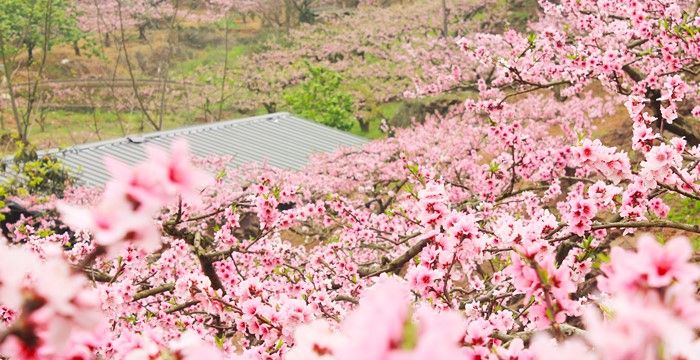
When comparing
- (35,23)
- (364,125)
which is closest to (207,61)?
(35,23)

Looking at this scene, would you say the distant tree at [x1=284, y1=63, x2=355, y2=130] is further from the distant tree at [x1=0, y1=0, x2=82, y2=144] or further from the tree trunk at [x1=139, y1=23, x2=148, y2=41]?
the tree trunk at [x1=139, y1=23, x2=148, y2=41]

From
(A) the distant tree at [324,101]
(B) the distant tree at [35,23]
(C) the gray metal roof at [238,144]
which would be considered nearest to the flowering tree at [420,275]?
(C) the gray metal roof at [238,144]

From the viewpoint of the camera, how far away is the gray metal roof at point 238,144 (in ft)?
55.5

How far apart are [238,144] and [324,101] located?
300 inches

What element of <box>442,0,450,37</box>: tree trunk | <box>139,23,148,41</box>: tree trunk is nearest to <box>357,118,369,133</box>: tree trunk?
<box>442,0,450,37</box>: tree trunk

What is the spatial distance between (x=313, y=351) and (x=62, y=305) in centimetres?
50

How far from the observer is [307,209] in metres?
6.52

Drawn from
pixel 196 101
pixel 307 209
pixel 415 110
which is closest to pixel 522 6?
pixel 415 110

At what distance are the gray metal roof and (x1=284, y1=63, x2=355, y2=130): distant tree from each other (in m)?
3.11

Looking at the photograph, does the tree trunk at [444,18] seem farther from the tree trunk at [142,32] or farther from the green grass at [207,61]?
the tree trunk at [142,32]

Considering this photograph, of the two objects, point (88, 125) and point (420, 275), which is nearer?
point (420, 275)

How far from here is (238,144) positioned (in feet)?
64.5

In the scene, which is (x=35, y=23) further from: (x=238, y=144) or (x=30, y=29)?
(x=238, y=144)

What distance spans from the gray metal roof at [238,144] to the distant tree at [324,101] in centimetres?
311
